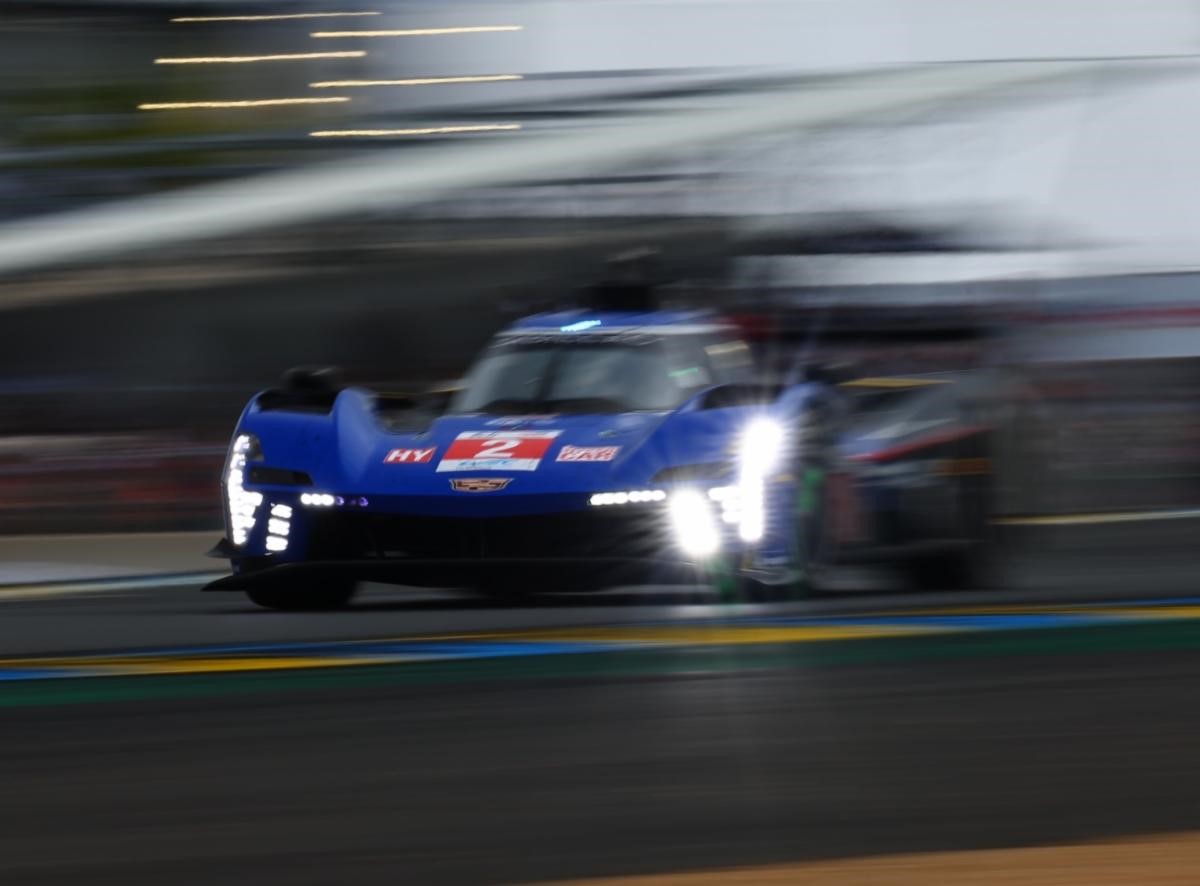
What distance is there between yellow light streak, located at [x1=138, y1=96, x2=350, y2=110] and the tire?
35.7 m

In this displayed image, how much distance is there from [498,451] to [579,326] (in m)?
1.23

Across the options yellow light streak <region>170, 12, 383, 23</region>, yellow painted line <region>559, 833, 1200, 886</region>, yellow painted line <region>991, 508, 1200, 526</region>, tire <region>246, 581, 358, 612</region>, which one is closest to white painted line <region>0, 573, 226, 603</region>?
tire <region>246, 581, 358, 612</region>

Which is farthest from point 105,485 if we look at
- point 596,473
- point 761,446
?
point 761,446

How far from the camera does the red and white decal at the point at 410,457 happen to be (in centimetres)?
816

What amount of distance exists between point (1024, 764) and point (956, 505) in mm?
4019

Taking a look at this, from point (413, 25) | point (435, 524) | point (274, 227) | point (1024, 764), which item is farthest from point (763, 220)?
point (1024, 764)

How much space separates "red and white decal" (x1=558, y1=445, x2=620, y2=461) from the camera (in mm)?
7934

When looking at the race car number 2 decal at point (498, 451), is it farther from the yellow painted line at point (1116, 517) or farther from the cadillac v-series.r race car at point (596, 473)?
the yellow painted line at point (1116, 517)

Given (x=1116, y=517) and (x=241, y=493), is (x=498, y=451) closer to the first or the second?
(x=241, y=493)

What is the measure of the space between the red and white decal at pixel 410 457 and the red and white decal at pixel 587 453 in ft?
1.73

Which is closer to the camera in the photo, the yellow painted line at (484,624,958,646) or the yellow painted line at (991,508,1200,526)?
the yellow painted line at (484,624,958,646)

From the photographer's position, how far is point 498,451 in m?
8.08

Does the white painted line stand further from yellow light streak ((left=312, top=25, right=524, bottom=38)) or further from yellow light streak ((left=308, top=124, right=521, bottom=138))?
yellow light streak ((left=312, top=25, right=524, bottom=38))

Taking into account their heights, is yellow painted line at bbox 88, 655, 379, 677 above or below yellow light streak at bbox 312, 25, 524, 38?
below
